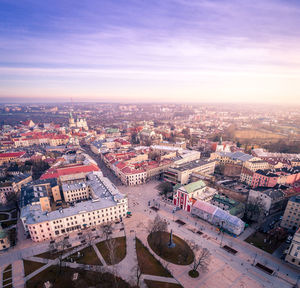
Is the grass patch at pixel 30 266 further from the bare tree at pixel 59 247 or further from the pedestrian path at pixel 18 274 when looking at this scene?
the bare tree at pixel 59 247

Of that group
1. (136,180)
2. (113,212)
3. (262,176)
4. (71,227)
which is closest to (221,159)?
(262,176)

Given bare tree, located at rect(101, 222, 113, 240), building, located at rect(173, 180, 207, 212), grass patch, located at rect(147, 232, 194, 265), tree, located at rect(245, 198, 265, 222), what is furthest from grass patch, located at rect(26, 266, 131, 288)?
tree, located at rect(245, 198, 265, 222)

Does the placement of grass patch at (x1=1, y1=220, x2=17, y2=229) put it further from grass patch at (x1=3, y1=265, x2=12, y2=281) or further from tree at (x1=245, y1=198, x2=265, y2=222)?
tree at (x1=245, y1=198, x2=265, y2=222)

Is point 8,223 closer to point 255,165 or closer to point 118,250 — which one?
point 118,250

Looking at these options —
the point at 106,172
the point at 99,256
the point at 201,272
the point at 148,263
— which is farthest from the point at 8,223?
the point at 201,272

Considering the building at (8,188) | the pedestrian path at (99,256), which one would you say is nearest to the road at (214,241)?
the pedestrian path at (99,256)

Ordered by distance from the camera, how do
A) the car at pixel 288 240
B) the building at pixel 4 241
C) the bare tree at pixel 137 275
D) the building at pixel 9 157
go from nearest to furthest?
the bare tree at pixel 137 275
the building at pixel 4 241
the car at pixel 288 240
the building at pixel 9 157

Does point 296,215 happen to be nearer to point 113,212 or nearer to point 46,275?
point 113,212
